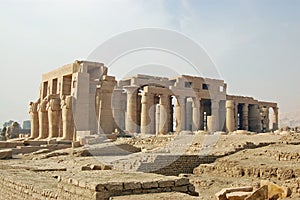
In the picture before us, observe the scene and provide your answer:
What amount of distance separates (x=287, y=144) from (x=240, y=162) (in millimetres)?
4932

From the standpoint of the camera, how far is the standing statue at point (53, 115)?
26.4 m

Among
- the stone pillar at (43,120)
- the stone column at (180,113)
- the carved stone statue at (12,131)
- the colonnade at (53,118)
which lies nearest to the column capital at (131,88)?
the stone column at (180,113)

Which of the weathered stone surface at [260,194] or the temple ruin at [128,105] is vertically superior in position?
the temple ruin at [128,105]

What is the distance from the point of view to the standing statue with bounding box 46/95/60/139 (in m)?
26.4

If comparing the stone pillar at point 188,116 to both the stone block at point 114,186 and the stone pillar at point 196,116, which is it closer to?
the stone pillar at point 196,116

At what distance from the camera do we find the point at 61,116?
26.6m

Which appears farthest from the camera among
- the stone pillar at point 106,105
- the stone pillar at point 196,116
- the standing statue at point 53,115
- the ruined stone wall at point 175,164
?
the stone pillar at point 196,116

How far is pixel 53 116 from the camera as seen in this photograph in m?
26.7

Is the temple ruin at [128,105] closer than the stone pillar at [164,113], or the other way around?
the temple ruin at [128,105]

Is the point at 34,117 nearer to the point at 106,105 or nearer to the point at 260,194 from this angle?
the point at 106,105

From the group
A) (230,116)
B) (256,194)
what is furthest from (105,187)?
(230,116)

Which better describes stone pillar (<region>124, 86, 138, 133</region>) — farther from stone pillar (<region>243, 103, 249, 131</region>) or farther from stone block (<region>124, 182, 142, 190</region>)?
stone block (<region>124, 182, 142, 190</region>)

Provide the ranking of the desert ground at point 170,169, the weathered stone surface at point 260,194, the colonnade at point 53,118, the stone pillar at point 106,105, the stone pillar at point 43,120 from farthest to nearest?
1. the stone pillar at point 43,120
2. the stone pillar at point 106,105
3. the colonnade at point 53,118
4. the desert ground at point 170,169
5. the weathered stone surface at point 260,194

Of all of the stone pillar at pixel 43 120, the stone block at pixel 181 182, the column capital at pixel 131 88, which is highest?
the column capital at pixel 131 88
